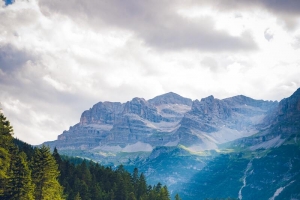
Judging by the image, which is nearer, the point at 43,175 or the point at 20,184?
the point at 20,184

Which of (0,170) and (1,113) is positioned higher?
(1,113)

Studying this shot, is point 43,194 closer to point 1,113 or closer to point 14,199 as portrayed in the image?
point 14,199

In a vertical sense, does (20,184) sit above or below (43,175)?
below

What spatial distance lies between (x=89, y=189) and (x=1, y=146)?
64.3m

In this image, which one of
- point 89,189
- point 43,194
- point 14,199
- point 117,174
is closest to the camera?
point 14,199

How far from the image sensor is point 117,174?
151 meters

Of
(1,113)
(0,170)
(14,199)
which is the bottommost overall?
(14,199)

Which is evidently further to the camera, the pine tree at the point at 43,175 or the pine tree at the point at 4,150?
the pine tree at the point at 43,175

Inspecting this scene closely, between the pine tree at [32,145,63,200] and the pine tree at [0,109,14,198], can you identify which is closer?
the pine tree at [0,109,14,198]

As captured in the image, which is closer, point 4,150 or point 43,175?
point 4,150

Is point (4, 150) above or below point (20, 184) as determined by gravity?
above

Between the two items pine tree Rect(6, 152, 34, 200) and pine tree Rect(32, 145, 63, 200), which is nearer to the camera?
pine tree Rect(6, 152, 34, 200)

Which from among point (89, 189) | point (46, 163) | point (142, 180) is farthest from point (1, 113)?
point (142, 180)

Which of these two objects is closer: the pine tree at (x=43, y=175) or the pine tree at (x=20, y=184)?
the pine tree at (x=20, y=184)
